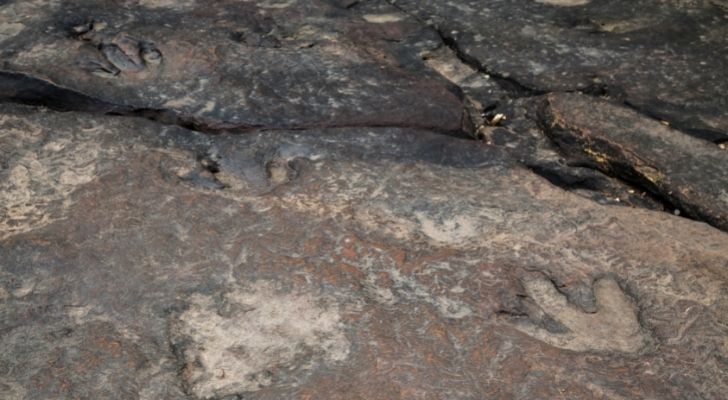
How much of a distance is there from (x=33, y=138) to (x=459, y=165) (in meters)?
0.96

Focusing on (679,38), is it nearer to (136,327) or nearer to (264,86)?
(264,86)

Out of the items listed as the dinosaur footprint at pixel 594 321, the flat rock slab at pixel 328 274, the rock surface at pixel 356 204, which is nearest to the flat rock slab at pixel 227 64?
the rock surface at pixel 356 204

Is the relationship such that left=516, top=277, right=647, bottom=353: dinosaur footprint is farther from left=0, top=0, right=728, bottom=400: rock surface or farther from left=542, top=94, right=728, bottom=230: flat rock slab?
left=542, top=94, right=728, bottom=230: flat rock slab

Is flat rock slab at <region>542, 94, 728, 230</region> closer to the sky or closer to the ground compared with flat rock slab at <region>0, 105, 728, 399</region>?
closer to the ground

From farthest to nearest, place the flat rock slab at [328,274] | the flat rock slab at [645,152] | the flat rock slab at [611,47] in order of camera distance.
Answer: the flat rock slab at [611,47] → the flat rock slab at [645,152] → the flat rock slab at [328,274]

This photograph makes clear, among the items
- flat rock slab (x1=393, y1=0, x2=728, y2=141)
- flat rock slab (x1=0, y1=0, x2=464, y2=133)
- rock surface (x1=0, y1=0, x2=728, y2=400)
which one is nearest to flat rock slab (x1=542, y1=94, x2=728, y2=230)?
rock surface (x1=0, y1=0, x2=728, y2=400)

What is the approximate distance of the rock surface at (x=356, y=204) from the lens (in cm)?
173

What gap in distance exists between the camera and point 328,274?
1.91 m

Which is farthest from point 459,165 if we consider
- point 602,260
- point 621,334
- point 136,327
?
point 136,327

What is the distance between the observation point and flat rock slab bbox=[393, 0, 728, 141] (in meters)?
2.64

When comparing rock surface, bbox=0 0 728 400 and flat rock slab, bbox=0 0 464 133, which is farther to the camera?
flat rock slab, bbox=0 0 464 133

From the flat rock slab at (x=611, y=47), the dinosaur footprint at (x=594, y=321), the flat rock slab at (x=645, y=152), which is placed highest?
the dinosaur footprint at (x=594, y=321)

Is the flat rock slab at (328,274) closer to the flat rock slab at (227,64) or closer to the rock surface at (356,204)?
the rock surface at (356,204)

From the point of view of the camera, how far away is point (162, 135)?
2332 mm
